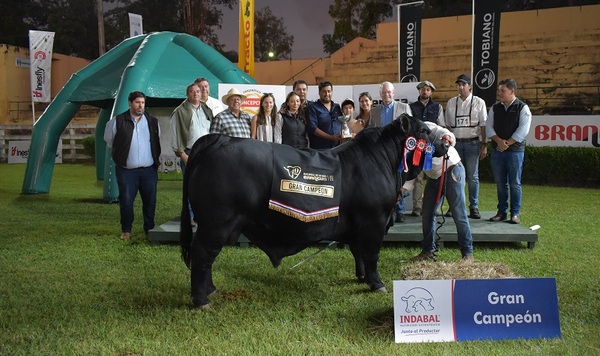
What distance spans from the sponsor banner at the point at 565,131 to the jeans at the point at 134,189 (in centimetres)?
1001

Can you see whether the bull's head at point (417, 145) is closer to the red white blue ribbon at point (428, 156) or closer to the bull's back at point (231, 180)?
the red white blue ribbon at point (428, 156)

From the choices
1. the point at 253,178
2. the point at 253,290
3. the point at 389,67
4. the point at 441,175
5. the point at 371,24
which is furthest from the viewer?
the point at 371,24

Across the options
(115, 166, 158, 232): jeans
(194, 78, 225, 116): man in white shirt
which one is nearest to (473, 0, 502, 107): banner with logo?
(194, 78, 225, 116): man in white shirt

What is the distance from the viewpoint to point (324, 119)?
689cm

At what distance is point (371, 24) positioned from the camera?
102ft

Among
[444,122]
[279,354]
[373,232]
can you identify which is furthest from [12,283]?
[444,122]

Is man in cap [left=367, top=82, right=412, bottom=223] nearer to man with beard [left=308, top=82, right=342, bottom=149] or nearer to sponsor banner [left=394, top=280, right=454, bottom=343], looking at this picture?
man with beard [left=308, top=82, right=342, bottom=149]

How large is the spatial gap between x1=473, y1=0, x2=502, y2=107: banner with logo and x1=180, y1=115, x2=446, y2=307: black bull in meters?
9.47

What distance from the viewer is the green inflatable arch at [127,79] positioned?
10266 mm

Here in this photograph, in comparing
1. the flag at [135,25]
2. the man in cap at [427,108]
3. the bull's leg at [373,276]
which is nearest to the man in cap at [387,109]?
the man in cap at [427,108]

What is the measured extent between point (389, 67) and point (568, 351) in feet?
76.6

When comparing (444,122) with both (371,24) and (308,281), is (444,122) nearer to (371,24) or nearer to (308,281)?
(308,281)

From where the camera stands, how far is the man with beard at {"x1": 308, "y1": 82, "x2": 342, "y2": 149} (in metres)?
6.84

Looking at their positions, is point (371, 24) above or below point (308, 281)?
above
